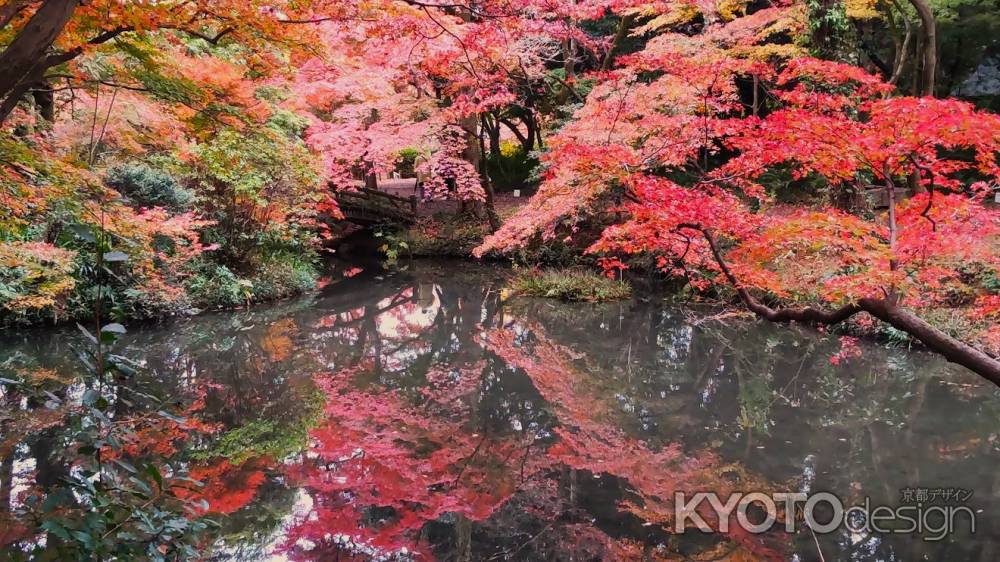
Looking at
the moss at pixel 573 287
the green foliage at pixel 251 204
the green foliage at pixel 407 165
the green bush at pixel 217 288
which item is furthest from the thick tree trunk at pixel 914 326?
the green foliage at pixel 407 165

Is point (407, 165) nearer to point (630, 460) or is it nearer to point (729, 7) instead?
point (729, 7)

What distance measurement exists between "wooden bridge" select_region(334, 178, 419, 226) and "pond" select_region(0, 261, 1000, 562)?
7.16 meters

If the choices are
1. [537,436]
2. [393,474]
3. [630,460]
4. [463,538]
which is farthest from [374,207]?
[463,538]

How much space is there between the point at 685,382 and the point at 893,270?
11.6 ft

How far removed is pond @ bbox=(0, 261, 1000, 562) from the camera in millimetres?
3947

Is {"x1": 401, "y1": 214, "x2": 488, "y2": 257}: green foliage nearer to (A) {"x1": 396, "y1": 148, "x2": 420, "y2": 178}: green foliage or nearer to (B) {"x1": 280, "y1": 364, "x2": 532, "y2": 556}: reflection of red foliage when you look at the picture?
(A) {"x1": 396, "y1": 148, "x2": 420, "y2": 178}: green foliage

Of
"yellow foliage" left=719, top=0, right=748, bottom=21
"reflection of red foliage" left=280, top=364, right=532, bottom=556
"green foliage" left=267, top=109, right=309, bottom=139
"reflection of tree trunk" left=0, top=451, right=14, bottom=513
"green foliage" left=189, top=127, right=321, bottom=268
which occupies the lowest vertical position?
"reflection of red foliage" left=280, top=364, right=532, bottom=556

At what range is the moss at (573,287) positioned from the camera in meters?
11.0

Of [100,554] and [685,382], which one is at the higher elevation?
[100,554]

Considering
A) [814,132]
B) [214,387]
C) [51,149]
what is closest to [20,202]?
[51,149]

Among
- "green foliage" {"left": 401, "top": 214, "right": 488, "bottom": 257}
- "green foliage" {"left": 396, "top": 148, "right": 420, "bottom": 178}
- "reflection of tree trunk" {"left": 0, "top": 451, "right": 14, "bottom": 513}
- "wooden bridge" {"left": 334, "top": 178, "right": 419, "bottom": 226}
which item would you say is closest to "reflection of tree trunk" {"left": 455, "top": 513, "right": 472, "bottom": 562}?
"reflection of tree trunk" {"left": 0, "top": 451, "right": 14, "bottom": 513}

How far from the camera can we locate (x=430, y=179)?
47.6 ft

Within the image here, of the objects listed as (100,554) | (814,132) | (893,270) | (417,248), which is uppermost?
(814,132)

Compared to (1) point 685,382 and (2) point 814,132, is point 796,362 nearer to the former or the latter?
(1) point 685,382
